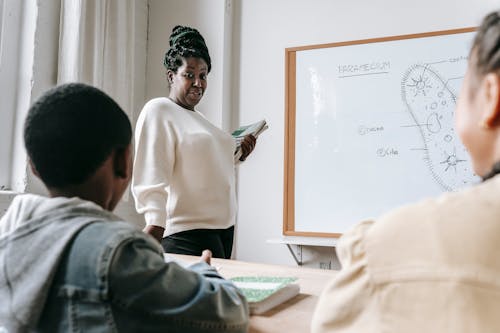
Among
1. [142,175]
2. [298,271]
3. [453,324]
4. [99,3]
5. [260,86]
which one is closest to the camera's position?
[453,324]

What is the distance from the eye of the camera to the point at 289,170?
266cm

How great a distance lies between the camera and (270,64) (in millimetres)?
2838

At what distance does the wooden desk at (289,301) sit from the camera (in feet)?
2.65

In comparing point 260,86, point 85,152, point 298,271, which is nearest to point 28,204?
point 85,152

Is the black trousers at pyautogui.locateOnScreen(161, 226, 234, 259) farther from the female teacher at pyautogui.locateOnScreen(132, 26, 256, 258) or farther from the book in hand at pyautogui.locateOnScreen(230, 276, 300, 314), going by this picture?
the book in hand at pyautogui.locateOnScreen(230, 276, 300, 314)

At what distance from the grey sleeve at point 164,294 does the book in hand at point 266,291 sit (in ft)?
0.54

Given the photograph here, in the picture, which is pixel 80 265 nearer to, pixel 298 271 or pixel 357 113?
pixel 298 271

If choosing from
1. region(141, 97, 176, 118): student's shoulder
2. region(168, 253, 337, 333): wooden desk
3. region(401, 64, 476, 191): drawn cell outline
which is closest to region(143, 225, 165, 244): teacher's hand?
region(168, 253, 337, 333): wooden desk

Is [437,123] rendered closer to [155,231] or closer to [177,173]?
[177,173]

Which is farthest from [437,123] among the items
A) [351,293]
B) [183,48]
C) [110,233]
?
[110,233]

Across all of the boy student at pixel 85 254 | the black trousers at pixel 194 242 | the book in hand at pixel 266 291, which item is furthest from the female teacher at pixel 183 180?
the boy student at pixel 85 254

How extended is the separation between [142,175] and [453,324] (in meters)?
1.23

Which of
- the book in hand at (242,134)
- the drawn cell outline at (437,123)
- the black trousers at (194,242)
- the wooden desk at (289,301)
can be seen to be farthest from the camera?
the drawn cell outline at (437,123)

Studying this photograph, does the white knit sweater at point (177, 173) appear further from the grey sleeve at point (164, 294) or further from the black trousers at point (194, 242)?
the grey sleeve at point (164, 294)
